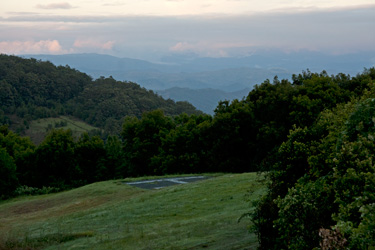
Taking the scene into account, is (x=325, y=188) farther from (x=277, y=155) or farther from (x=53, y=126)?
(x=53, y=126)

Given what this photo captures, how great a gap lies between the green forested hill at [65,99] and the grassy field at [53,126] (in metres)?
2.96

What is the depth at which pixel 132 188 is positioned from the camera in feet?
115

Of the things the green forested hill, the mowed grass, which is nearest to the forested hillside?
the mowed grass

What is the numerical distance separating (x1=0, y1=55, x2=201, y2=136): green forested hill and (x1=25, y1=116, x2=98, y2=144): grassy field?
296 centimetres

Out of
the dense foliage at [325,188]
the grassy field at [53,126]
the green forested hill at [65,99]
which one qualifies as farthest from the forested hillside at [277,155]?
the green forested hill at [65,99]

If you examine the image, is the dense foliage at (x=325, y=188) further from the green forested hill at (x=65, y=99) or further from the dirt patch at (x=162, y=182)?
the green forested hill at (x=65, y=99)

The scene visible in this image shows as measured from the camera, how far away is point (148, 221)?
70.8ft

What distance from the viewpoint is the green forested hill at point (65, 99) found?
6471 inches

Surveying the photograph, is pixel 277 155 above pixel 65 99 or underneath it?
underneath

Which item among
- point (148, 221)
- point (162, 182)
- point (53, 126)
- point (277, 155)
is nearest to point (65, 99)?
point (53, 126)

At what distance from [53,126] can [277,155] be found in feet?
515

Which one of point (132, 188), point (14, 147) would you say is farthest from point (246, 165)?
point (14, 147)

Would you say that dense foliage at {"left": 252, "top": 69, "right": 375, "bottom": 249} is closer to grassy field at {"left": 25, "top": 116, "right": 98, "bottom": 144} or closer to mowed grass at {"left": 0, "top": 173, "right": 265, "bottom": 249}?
mowed grass at {"left": 0, "top": 173, "right": 265, "bottom": 249}

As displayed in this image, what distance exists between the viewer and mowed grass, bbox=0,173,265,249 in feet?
54.3
